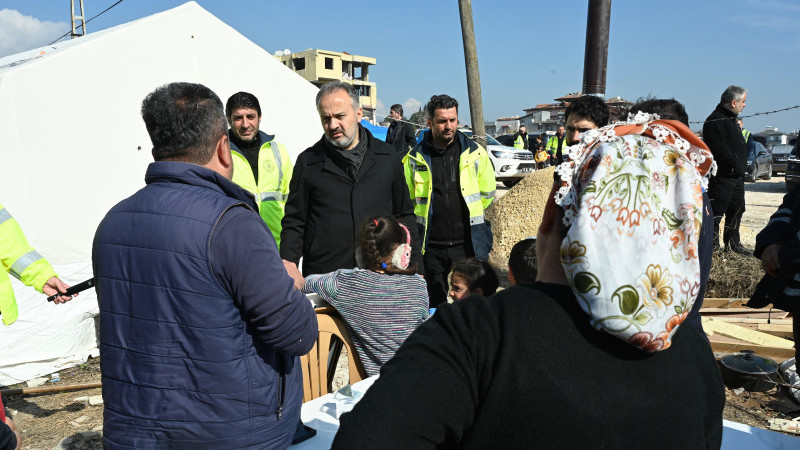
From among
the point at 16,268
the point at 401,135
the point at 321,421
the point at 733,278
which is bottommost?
the point at 733,278

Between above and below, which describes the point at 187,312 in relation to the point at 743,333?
above

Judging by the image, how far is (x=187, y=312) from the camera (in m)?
1.67

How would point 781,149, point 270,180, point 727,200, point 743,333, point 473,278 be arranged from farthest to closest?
point 781,149 → point 727,200 → point 743,333 → point 270,180 → point 473,278

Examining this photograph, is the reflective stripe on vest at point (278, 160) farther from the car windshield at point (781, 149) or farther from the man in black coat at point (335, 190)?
the car windshield at point (781, 149)

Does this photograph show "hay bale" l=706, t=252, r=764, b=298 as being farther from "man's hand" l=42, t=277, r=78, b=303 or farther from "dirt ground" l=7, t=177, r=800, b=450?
"man's hand" l=42, t=277, r=78, b=303

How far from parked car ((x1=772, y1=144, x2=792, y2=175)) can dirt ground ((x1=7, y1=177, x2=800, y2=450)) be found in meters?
21.1

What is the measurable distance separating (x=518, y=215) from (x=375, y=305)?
17.2 ft

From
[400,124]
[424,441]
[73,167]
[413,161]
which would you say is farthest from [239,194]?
[400,124]

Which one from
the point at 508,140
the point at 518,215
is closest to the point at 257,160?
the point at 518,215

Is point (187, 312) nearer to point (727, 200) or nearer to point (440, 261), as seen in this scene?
point (440, 261)

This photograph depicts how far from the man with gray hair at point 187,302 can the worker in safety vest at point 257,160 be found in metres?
2.70

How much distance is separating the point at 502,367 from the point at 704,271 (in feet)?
3.82

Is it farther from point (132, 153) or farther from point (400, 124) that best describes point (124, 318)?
point (400, 124)

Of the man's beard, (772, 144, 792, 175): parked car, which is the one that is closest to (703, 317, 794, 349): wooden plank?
the man's beard
